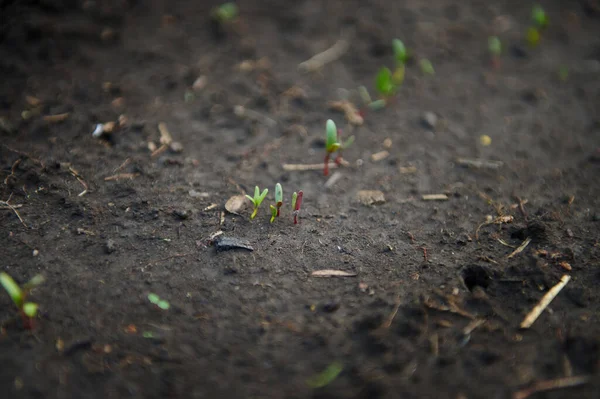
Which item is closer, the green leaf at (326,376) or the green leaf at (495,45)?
the green leaf at (326,376)

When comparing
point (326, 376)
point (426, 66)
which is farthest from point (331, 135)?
point (426, 66)

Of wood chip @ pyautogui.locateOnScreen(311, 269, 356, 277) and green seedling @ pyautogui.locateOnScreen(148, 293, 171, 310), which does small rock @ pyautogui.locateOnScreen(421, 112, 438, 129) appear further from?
green seedling @ pyautogui.locateOnScreen(148, 293, 171, 310)

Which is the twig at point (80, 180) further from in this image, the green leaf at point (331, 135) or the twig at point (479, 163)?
the twig at point (479, 163)

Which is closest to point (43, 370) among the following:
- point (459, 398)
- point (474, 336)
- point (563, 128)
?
point (459, 398)

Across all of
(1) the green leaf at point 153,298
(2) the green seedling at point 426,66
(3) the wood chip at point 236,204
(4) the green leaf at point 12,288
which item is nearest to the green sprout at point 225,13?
(2) the green seedling at point 426,66

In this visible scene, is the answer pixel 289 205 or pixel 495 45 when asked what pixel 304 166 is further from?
pixel 495 45

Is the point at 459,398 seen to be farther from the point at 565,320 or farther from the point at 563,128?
the point at 563,128
